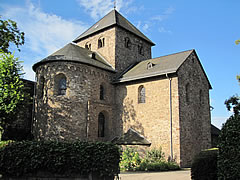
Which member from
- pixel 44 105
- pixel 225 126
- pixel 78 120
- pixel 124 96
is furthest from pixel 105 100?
pixel 225 126

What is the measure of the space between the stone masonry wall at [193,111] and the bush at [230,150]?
11042mm

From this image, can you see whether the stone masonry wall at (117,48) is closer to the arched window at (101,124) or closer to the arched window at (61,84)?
the arched window at (101,124)

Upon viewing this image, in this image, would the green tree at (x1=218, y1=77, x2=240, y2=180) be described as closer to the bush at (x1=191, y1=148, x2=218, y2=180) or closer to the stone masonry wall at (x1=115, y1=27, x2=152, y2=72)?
the bush at (x1=191, y1=148, x2=218, y2=180)

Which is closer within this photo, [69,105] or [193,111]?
[69,105]

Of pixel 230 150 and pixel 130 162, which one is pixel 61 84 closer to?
pixel 130 162

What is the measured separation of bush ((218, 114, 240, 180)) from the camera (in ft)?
24.7

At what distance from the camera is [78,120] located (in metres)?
20.3

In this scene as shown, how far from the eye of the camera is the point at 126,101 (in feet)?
A: 74.3

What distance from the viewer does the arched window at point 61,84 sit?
20953mm

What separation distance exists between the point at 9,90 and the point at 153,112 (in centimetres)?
1131

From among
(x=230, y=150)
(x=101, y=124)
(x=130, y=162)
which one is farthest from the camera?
(x=101, y=124)

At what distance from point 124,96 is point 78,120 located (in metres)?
5.00

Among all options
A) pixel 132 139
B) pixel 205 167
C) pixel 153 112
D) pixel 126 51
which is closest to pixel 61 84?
pixel 132 139

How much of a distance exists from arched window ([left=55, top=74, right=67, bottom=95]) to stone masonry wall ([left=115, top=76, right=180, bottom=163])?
5.31m
